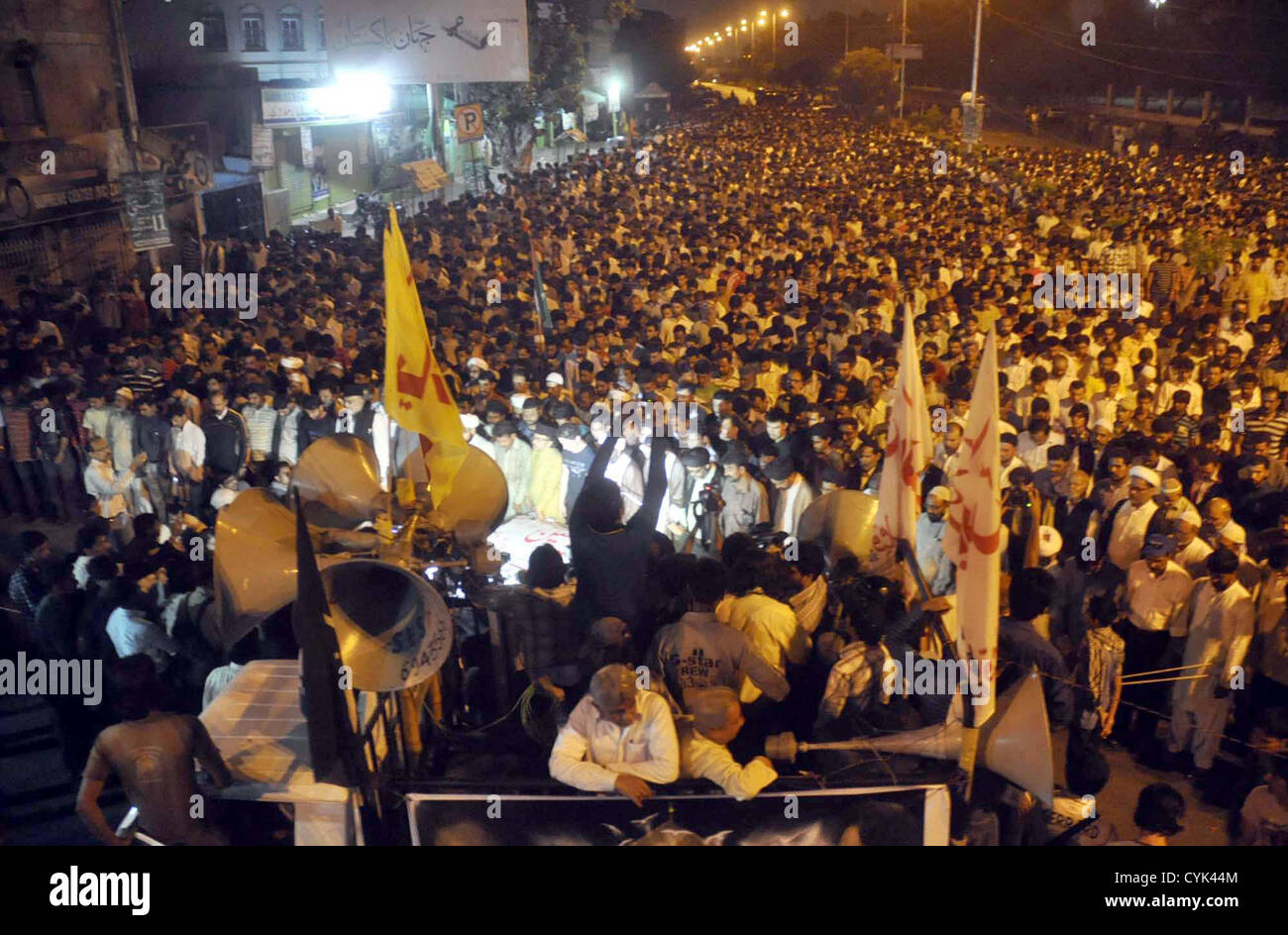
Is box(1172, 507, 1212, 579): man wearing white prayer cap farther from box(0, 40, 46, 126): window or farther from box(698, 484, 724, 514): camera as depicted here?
box(0, 40, 46, 126): window

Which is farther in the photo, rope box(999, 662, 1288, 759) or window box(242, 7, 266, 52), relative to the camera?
window box(242, 7, 266, 52)

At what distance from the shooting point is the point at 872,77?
48719mm

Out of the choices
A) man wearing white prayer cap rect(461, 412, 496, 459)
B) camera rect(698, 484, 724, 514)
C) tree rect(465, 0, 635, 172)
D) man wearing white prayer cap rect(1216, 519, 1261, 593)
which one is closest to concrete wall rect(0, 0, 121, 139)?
man wearing white prayer cap rect(461, 412, 496, 459)

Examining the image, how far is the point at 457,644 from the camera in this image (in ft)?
14.3

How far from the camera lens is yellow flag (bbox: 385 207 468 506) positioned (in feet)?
12.8

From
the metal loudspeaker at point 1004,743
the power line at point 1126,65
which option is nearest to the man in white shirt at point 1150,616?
the metal loudspeaker at point 1004,743

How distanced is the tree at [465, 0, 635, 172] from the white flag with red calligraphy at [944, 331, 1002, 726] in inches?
1008

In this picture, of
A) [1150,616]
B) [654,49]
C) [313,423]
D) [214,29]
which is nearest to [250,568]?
[313,423]

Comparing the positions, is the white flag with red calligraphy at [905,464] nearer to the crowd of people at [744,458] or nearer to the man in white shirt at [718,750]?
the crowd of people at [744,458]

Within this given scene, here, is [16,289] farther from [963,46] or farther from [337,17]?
[963,46]

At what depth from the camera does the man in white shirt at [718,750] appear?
130 inches

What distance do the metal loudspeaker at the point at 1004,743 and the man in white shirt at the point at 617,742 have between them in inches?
14.2

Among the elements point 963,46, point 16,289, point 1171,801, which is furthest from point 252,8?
point 963,46

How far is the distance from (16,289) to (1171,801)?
14459mm
